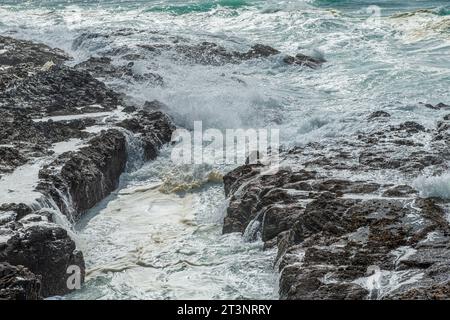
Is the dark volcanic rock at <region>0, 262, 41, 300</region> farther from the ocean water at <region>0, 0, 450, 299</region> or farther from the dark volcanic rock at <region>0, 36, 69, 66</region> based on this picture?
the dark volcanic rock at <region>0, 36, 69, 66</region>

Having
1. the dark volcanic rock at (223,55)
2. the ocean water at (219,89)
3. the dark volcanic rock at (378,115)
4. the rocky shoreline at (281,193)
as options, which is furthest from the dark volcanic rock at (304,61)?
the dark volcanic rock at (378,115)

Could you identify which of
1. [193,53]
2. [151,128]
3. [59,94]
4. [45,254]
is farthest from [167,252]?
[193,53]

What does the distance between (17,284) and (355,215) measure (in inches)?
157

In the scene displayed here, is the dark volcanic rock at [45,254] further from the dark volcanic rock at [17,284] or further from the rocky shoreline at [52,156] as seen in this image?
the dark volcanic rock at [17,284]

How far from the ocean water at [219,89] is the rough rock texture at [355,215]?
1.39 ft

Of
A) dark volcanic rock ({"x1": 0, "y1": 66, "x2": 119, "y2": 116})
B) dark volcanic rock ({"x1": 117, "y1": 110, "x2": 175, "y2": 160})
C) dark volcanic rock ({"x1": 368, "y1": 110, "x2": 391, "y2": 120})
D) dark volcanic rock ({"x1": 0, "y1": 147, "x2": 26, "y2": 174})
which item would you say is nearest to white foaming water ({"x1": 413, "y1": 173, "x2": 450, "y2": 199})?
dark volcanic rock ({"x1": 368, "y1": 110, "x2": 391, "y2": 120})

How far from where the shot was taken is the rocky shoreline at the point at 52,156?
7.60m

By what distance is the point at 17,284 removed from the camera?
6527 millimetres

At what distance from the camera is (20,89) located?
1373 cm

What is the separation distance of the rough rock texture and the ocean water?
16.6 inches

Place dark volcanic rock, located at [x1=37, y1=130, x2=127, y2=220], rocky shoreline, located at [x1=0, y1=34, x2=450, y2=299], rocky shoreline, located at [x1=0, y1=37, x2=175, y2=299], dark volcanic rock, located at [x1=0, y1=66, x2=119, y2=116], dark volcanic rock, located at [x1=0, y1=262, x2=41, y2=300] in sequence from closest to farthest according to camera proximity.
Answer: dark volcanic rock, located at [x1=0, y1=262, x2=41, y2=300], rocky shoreline, located at [x1=0, y1=34, x2=450, y2=299], rocky shoreline, located at [x1=0, y1=37, x2=175, y2=299], dark volcanic rock, located at [x1=37, y1=130, x2=127, y2=220], dark volcanic rock, located at [x1=0, y1=66, x2=119, y2=116]

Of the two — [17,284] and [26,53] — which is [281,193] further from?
[26,53]

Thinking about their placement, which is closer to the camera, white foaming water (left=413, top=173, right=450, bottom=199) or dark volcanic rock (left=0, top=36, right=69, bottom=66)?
white foaming water (left=413, top=173, right=450, bottom=199)

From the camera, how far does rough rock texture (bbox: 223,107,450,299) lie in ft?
21.6
